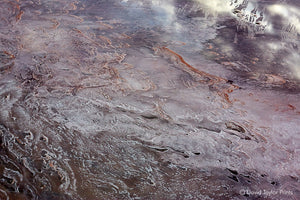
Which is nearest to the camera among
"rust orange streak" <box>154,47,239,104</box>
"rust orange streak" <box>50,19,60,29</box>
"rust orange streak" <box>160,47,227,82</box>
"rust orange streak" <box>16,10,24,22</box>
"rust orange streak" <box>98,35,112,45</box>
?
"rust orange streak" <box>154,47,239,104</box>

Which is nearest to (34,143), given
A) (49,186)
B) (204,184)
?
(49,186)

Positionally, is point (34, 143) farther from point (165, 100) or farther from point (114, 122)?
point (165, 100)

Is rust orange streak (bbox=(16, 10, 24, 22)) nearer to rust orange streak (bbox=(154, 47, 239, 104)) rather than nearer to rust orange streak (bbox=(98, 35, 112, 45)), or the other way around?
rust orange streak (bbox=(98, 35, 112, 45))

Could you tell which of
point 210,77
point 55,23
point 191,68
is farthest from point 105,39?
point 210,77

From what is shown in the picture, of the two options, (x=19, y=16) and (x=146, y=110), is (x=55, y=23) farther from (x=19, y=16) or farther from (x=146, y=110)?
(x=146, y=110)

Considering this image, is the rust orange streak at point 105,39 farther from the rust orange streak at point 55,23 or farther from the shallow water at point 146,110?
the rust orange streak at point 55,23

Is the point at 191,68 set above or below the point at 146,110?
above

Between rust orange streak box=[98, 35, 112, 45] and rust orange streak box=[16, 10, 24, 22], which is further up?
rust orange streak box=[98, 35, 112, 45]

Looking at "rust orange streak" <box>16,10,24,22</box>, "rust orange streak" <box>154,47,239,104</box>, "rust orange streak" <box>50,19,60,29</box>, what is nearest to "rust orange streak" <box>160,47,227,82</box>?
"rust orange streak" <box>154,47,239,104</box>

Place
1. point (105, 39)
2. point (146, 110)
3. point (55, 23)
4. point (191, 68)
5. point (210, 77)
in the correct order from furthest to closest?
point (55, 23), point (105, 39), point (191, 68), point (210, 77), point (146, 110)
